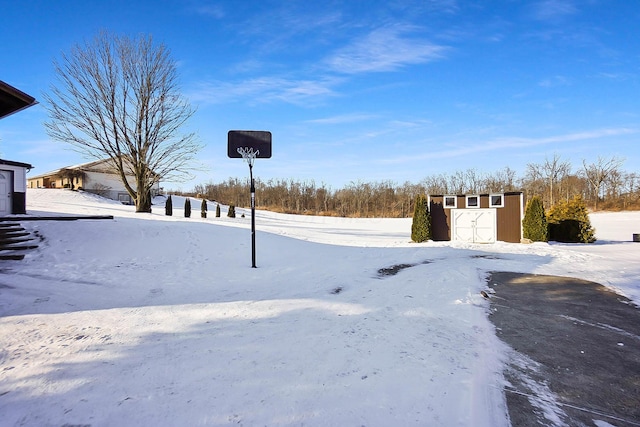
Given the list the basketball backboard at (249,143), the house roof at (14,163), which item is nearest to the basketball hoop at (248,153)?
the basketball backboard at (249,143)

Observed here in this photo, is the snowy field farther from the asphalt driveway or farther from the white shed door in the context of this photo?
the white shed door

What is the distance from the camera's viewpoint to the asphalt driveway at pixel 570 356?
2.41m

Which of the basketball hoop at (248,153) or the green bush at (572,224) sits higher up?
the basketball hoop at (248,153)

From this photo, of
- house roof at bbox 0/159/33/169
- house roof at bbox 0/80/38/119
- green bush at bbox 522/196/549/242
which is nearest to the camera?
house roof at bbox 0/80/38/119

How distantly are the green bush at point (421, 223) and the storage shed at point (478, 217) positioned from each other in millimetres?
614

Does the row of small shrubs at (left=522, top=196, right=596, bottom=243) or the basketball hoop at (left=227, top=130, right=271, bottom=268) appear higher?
the basketball hoop at (left=227, top=130, right=271, bottom=268)

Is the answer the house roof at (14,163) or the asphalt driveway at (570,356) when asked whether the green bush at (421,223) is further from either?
the house roof at (14,163)

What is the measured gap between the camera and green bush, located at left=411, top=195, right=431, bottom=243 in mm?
15742

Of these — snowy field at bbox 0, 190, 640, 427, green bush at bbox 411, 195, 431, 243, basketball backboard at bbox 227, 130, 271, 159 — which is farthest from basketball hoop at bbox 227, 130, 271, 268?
green bush at bbox 411, 195, 431, 243

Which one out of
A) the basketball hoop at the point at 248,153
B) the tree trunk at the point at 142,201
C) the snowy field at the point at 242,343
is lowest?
the snowy field at the point at 242,343

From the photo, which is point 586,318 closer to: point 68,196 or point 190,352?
point 190,352

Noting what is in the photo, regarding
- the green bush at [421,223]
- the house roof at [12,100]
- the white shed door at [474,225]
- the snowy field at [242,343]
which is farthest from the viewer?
the green bush at [421,223]

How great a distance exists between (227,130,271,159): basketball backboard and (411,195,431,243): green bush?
30.5 ft

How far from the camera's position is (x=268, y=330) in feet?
12.7
